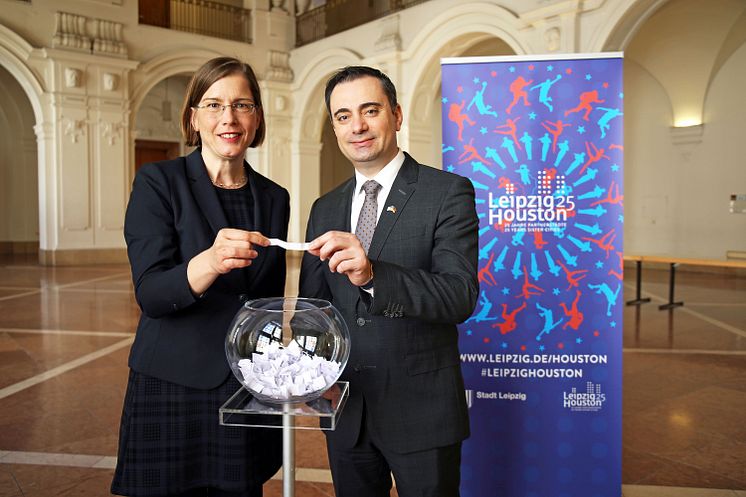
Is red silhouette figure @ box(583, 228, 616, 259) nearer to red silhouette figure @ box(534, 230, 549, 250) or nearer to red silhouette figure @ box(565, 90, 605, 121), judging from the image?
red silhouette figure @ box(534, 230, 549, 250)

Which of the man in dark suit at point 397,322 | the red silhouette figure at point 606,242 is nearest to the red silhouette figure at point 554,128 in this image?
the red silhouette figure at point 606,242

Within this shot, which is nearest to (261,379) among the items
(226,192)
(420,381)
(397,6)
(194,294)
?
(194,294)

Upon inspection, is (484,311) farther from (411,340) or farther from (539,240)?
(411,340)

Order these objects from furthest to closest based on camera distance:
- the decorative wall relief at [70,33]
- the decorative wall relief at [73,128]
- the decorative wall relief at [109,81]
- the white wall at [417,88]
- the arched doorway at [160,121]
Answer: the arched doorway at [160,121]
the decorative wall relief at [109,81]
the decorative wall relief at [73,128]
the decorative wall relief at [70,33]
the white wall at [417,88]

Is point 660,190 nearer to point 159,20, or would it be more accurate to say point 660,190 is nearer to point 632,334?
point 632,334

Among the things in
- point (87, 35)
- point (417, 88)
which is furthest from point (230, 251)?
point (87, 35)

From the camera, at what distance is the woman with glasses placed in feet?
6.00

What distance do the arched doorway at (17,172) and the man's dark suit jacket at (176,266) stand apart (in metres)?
18.6

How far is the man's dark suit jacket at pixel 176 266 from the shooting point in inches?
70.8

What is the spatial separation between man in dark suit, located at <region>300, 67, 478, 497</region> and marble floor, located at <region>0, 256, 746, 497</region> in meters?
1.60

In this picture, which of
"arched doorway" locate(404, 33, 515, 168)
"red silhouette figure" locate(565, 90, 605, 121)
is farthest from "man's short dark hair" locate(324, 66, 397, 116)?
"arched doorway" locate(404, 33, 515, 168)

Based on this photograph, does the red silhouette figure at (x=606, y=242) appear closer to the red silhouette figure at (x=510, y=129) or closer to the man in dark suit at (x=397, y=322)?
the red silhouette figure at (x=510, y=129)

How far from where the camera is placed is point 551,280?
315 centimetres

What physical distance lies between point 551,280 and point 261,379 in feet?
7.10
